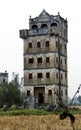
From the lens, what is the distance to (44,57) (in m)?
58.9

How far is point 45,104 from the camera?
5706 centimetres

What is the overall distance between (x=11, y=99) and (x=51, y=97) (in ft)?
21.2

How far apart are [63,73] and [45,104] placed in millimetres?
7204

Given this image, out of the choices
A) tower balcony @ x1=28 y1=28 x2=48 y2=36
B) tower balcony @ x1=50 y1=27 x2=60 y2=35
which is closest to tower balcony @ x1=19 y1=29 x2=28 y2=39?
tower balcony @ x1=28 y1=28 x2=48 y2=36

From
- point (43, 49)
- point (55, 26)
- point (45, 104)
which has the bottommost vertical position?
point (45, 104)

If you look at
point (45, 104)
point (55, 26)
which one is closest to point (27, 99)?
point (45, 104)

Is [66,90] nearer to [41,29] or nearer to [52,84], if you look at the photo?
[52,84]

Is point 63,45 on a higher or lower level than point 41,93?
higher

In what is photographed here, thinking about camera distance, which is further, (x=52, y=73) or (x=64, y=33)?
(x=64, y=33)

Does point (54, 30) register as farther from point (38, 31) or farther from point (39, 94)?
point (39, 94)

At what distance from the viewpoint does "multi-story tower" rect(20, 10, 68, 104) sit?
191ft

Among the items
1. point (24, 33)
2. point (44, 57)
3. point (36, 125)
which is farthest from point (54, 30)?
point (36, 125)

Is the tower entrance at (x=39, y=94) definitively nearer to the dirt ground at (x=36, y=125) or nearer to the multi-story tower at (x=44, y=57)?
the multi-story tower at (x=44, y=57)

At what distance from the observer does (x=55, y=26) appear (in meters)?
58.7
